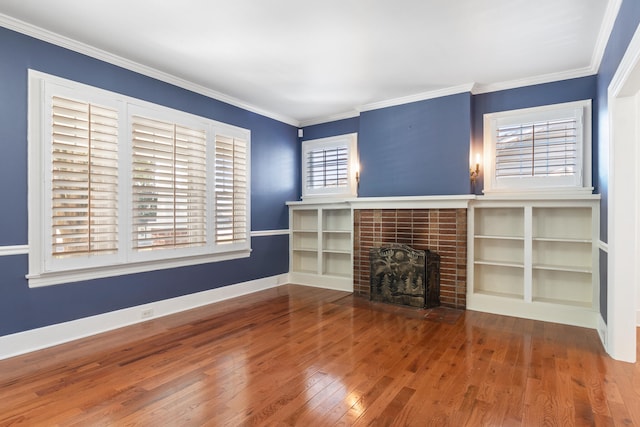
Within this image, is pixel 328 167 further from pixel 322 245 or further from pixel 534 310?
pixel 534 310

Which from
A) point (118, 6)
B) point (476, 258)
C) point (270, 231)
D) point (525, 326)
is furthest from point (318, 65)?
point (525, 326)

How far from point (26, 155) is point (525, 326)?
16.6 feet

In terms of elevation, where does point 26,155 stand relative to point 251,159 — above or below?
below

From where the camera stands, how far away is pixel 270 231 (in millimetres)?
5473

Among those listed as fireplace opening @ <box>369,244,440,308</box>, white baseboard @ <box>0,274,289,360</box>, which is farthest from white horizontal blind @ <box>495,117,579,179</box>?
white baseboard @ <box>0,274,289,360</box>

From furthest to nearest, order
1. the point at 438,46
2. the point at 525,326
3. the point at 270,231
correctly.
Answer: the point at 270,231 < the point at 525,326 < the point at 438,46

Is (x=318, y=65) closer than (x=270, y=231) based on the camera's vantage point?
Yes

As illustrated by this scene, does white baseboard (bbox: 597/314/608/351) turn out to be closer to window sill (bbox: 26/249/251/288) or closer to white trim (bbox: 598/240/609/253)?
white trim (bbox: 598/240/609/253)

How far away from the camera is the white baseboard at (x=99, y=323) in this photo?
287 cm

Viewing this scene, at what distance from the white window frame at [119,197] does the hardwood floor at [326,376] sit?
2.14 feet

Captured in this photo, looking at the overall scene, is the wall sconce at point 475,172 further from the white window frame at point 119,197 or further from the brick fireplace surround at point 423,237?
the white window frame at point 119,197

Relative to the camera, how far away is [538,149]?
3994 mm

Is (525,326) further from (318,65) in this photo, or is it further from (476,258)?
(318,65)

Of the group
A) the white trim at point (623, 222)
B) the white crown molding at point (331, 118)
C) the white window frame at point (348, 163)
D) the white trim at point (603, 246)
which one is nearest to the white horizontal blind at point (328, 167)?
the white window frame at point (348, 163)
